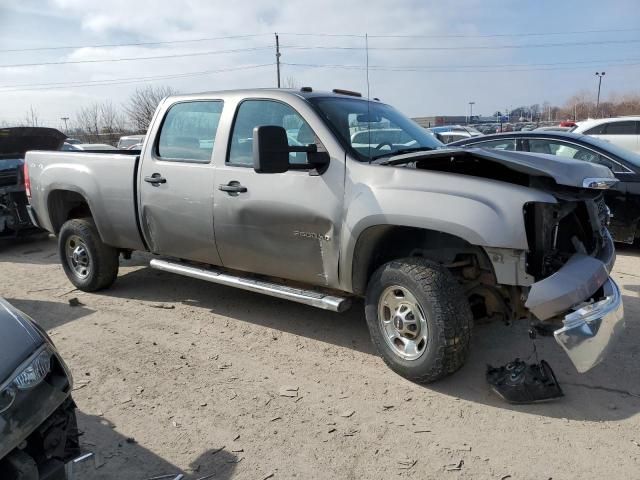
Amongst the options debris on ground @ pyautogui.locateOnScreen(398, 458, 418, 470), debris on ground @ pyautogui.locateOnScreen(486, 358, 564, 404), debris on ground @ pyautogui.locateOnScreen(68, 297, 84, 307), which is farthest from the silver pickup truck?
debris on ground @ pyautogui.locateOnScreen(68, 297, 84, 307)

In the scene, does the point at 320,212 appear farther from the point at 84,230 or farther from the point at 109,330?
the point at 84,230

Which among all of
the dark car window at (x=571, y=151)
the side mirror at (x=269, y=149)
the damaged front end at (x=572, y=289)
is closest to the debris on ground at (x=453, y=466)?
the damaged front end at (x=572, y=289)

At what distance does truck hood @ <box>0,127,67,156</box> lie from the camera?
855cm

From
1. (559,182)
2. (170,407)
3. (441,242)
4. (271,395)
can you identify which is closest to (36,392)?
(170,407)

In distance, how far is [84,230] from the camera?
5719 mm

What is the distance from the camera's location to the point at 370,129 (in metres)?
4.25

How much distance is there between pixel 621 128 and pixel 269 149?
12.3 m

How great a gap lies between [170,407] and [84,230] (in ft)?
9.60

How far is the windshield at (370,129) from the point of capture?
4043 millimetres

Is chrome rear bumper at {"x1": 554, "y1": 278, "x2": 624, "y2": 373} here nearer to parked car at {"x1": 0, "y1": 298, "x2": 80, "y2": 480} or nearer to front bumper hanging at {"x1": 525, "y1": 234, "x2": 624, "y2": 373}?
front bumper hanging at {"x1": 525, "y1": 234, "x2": 624, "y2": 373}

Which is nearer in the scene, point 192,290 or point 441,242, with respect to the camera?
point 441,242

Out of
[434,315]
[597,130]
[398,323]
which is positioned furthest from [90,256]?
[597,130]

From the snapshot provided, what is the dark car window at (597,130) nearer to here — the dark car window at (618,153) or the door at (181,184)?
the dark car window at (618,153)

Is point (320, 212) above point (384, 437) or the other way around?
above
